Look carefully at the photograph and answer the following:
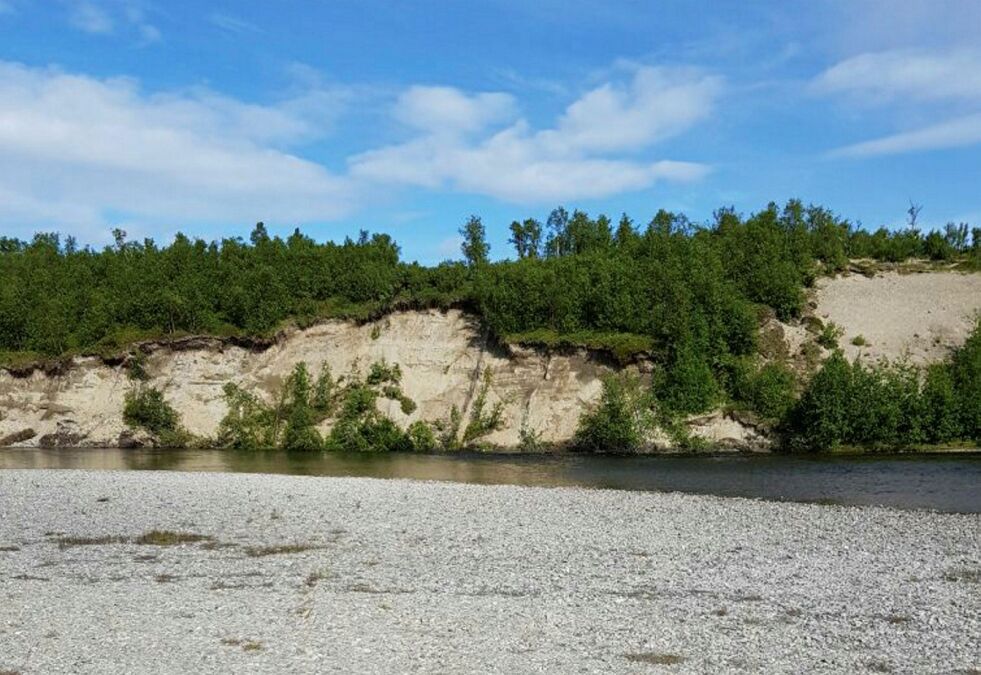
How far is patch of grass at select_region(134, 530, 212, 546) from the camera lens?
19.6 m

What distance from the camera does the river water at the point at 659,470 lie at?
30578 mm

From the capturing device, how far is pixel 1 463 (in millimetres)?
44938

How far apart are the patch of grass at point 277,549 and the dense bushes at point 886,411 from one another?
37.3 metres

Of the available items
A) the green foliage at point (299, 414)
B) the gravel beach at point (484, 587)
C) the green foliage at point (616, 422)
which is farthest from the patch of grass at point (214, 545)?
the green foliage at point (299, 414)

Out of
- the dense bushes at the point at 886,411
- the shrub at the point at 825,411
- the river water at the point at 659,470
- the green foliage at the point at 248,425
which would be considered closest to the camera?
the river water at the point at 659,470

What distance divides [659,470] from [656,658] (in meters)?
29.2

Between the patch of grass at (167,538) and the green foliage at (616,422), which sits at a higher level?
the green foliage at (616,422)

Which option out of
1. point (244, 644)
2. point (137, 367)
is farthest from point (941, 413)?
point (137, 367)

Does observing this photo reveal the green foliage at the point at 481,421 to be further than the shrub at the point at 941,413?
Yes

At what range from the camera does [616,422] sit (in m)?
51.1

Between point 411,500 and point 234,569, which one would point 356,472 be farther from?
point 234,569

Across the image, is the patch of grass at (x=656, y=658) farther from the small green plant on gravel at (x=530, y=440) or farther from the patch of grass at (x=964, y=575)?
the small green plant on gravel at (x=530, y=440)

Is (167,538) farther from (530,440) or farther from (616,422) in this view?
(530,440)

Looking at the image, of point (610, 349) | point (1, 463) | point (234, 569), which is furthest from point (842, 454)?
point (1, 463)
